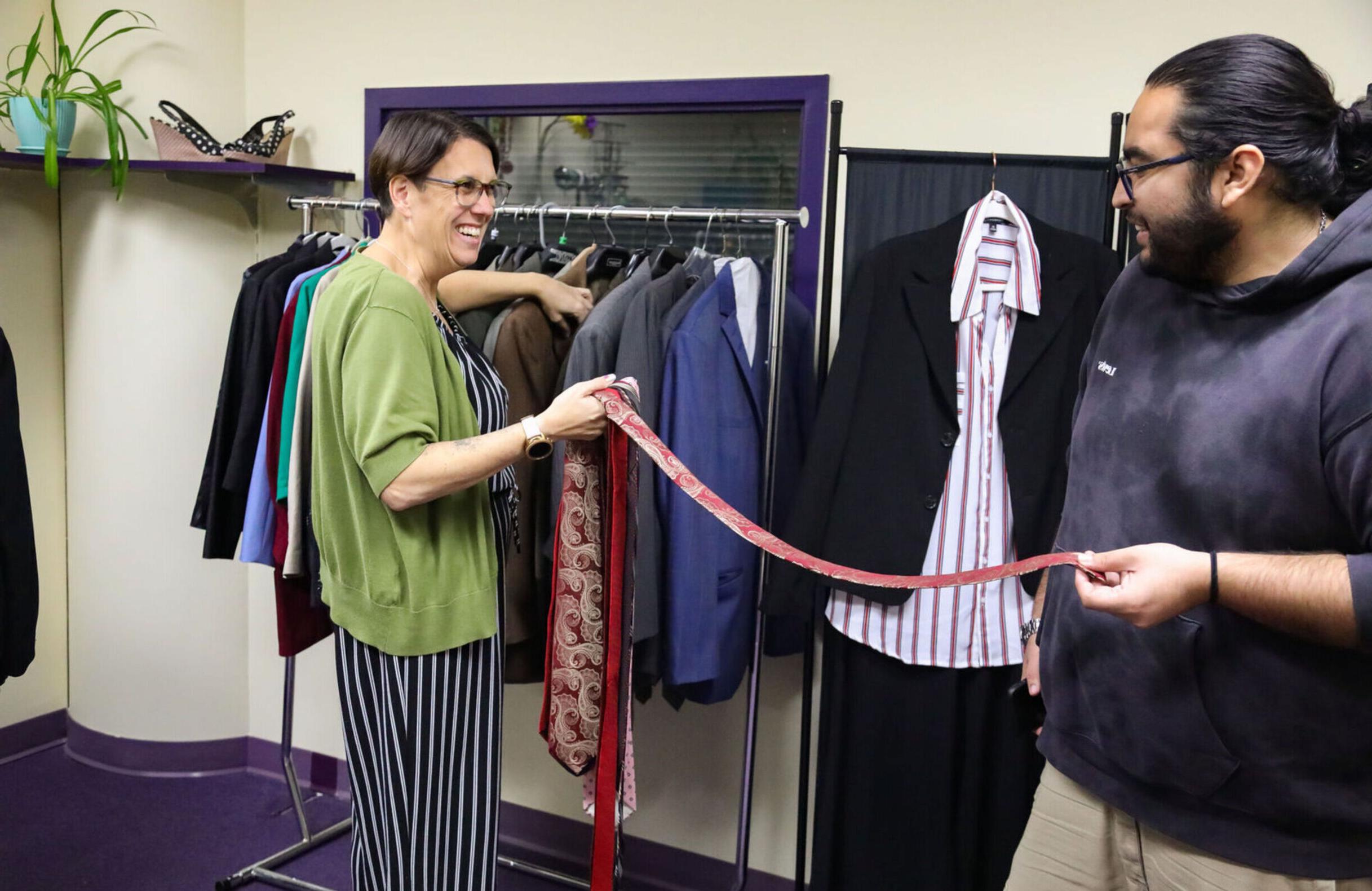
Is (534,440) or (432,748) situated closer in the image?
(534,440)

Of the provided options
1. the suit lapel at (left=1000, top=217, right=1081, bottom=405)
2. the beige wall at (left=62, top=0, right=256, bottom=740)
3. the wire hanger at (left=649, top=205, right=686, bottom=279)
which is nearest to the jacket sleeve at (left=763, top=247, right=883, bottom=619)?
the suit lapel at (left=1000, top=217, right=1081, bottom=405)

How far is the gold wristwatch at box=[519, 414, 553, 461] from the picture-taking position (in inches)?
64.1

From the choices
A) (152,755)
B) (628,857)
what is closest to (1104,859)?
(628,857)

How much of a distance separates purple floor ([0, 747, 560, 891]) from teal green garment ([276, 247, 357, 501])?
3.56 ft

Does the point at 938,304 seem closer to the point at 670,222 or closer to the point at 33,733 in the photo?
the point at 670,222

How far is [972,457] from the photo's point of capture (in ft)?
6.91

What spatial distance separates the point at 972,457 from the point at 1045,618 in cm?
52

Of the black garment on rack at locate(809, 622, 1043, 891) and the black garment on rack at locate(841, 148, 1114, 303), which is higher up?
the black garment on rack at locate(841, 148, 1114, 303)

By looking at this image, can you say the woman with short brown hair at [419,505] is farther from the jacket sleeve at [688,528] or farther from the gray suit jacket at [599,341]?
the jacket sleeve at [688,528]

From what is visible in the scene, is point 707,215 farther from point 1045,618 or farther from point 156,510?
point 156,510

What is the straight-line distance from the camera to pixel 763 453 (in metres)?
2.35

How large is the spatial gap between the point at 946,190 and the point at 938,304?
0.25 m

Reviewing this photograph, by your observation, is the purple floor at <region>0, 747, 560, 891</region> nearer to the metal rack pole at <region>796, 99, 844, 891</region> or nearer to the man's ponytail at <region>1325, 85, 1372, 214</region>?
the metal rack pole at <region>796, 99, 844, 891</region>

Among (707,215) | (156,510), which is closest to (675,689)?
(707,215)
